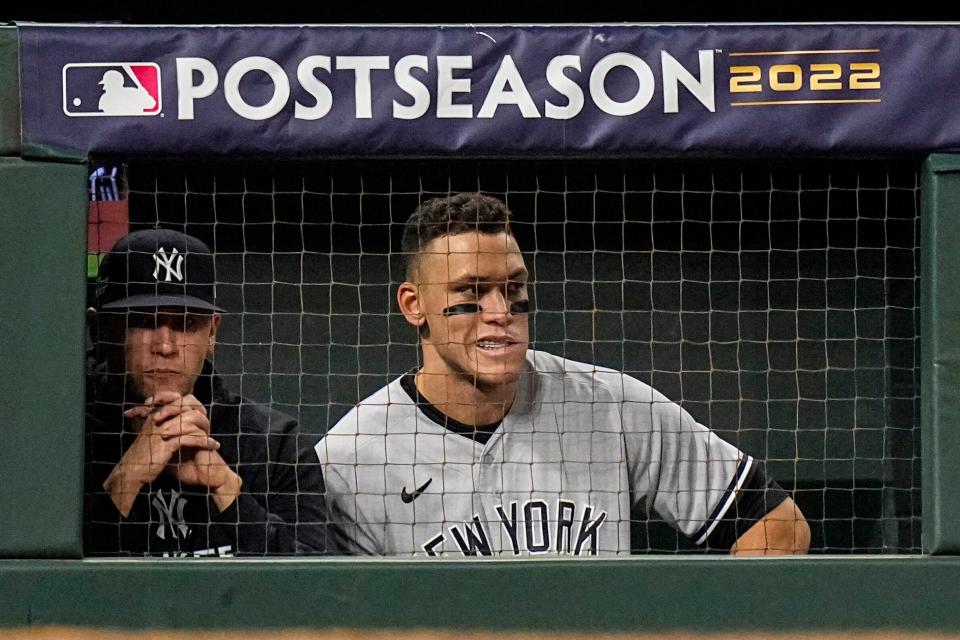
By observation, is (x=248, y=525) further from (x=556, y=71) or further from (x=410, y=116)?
(x=556, y=71)

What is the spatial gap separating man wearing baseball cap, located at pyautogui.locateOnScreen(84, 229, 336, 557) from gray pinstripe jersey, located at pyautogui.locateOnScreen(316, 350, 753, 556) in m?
0.16

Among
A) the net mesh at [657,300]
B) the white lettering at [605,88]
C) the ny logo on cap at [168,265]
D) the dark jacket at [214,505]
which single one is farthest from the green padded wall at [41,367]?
the net mesh at [657,300]

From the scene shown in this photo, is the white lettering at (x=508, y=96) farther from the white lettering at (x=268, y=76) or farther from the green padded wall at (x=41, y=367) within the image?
the green padded wall at (x=41, y=367)

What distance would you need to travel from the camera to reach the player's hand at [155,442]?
346 cm

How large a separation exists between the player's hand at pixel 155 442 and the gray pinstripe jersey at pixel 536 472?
453 millimetres

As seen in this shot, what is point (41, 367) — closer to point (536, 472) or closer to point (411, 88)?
point (411, 88)

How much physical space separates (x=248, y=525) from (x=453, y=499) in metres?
0.61

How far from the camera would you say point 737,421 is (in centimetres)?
512

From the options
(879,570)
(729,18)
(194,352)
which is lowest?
(879,570)

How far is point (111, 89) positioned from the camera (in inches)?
129

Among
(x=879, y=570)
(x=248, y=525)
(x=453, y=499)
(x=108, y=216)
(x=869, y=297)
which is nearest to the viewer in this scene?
(x=879, y=570)

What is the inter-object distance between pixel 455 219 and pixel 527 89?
0.63 m

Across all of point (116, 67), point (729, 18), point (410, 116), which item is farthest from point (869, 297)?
point (116, 67)

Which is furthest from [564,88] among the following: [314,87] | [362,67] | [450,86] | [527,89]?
[314,87]
